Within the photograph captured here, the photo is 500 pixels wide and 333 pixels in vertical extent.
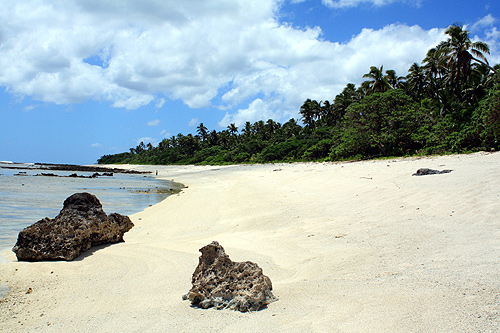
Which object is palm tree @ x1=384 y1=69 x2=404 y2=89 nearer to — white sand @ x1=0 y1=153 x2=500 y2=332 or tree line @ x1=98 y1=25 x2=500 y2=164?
tree line @ x1=98 y1=25 x2=500 y2=164

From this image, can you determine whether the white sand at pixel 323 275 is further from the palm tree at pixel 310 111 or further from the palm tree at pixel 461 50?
the palm tree at pixel 310 111

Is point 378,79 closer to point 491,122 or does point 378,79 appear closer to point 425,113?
point 425,113

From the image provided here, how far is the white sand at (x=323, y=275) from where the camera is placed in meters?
2.88

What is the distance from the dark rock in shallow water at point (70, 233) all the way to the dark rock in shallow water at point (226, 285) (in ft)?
10.7

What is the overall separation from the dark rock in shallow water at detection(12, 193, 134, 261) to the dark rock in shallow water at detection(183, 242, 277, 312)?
3255 mm

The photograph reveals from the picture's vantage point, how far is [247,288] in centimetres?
342

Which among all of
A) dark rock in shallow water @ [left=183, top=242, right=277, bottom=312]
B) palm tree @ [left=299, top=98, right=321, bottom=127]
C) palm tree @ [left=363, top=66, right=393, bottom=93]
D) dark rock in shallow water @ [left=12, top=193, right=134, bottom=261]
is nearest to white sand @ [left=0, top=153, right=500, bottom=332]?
dark rock in shallow water @ [left=183, top=242, right=277, bottom=312]

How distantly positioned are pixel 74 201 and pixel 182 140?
334 ft

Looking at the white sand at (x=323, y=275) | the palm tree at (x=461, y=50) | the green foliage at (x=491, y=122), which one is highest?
the palm tree at (x=461, y=50)

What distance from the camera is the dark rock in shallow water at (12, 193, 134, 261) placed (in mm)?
5500

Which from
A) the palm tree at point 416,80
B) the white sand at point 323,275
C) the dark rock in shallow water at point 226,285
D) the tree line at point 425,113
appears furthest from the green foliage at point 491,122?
the palm tree at point 416,80

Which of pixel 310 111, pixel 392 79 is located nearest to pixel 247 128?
pixel 310 111

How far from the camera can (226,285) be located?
353cm

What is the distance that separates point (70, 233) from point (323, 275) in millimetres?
4586
